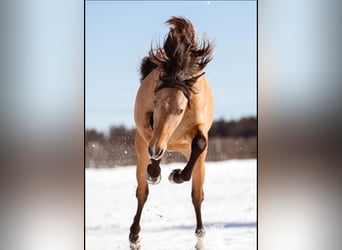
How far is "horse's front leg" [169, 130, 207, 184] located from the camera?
6.81ft

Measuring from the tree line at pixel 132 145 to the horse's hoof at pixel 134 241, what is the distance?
287 mm

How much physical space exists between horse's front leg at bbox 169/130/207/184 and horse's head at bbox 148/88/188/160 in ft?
0.31

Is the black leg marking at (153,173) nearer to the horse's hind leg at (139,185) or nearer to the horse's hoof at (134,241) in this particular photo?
the horse's hind leg at (139,185)

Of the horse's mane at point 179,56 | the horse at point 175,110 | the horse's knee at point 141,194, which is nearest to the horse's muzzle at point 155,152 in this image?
the horse at point 175,110

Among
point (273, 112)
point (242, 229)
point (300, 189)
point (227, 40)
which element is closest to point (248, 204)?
point (242, 229)

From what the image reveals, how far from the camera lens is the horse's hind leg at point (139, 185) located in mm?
2061

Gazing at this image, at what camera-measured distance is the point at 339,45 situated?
2.18 m

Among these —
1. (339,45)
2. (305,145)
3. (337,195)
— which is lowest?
(337,195)

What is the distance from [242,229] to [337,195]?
0.44 m

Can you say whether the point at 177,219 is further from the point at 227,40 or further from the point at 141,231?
the point at 227,40

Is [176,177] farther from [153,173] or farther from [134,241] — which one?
[134,241]

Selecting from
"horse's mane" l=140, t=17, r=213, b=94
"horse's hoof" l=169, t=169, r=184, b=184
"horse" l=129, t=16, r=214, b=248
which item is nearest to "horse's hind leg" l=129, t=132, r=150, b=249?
"horse" l=129, t=16, r=214, b=248

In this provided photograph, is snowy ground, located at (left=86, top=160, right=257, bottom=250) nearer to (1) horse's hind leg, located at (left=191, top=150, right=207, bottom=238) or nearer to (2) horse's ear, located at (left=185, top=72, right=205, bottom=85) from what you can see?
(1) horse's hind leg, located at (left=191, top=150, right=207, bottom=238)

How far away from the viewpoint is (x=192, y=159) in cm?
208
